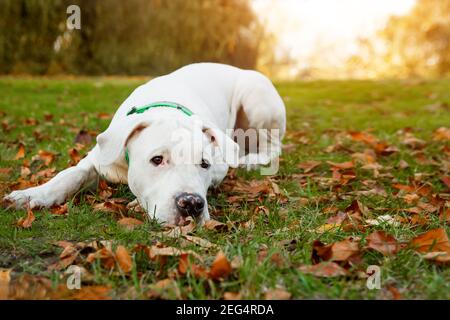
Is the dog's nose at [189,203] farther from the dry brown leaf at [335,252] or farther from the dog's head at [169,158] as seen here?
the dry brown leaf at [335,252]

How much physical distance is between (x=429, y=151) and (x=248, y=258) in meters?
3.55

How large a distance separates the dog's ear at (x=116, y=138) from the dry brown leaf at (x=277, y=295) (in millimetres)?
1366

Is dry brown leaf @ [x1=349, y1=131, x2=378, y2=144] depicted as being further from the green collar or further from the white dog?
the green collar

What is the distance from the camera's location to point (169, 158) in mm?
2801

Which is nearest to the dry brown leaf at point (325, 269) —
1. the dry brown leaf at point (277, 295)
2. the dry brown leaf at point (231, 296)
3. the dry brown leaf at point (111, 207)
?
the dry brown leaf at point (277, 295)

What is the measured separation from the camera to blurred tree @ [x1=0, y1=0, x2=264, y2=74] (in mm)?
15102

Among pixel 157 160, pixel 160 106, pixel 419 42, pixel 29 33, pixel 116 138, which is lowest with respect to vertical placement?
pixel 157 160

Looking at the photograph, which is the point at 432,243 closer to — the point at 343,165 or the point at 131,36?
the point at 343,165

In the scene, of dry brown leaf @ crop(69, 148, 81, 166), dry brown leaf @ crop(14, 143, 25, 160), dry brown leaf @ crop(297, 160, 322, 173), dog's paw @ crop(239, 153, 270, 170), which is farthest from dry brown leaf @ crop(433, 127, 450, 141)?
dry brown leaf @ crop(14, 143, 25, 160)

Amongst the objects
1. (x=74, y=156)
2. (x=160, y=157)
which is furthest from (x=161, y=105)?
(x=74, y=156)

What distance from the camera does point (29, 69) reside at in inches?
631

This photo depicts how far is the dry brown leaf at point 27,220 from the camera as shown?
8.56 feet

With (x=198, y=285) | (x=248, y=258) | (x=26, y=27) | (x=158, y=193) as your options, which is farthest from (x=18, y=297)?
(x=26, y=27)

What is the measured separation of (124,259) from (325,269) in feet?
2.54
